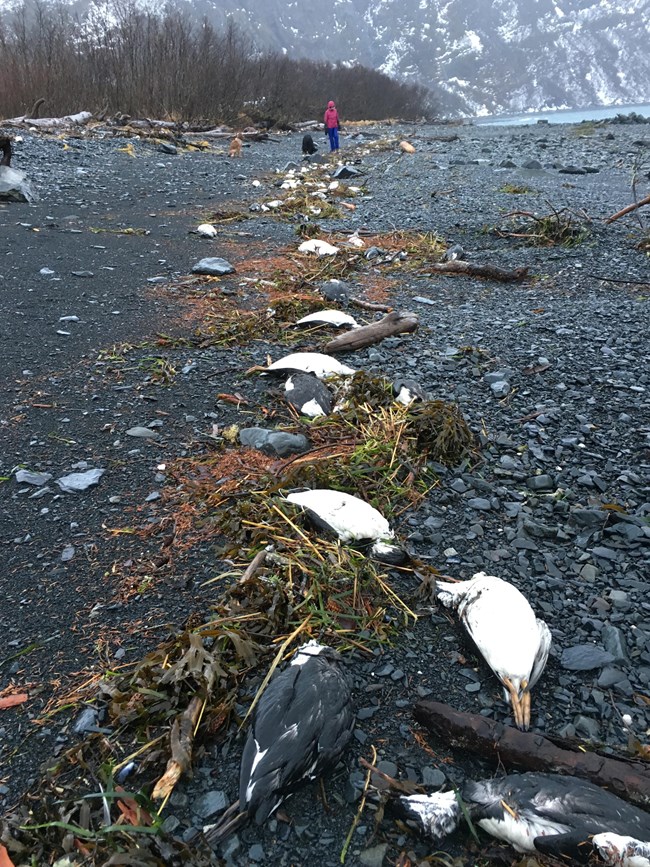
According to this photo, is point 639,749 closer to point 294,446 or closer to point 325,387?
Answer: point 294,446

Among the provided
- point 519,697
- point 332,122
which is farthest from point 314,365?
point 332,122

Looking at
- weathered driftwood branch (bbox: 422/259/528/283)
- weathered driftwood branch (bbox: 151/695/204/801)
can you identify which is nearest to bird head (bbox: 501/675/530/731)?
weathered driftwood branch (bbox: 151/695/204/801)

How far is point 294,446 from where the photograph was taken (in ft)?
8.33

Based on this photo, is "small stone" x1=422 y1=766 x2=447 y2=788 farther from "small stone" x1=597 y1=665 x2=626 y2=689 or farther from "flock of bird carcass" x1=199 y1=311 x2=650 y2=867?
"small stone" x1=597 y1=665 x2=626 y2=689

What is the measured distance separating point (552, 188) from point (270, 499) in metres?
9.31

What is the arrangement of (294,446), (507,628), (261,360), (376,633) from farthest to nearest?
(261,360) < (294,446) < (376,633) < (507,628)

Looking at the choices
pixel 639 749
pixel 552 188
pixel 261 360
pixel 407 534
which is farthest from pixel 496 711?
pixel 552 188

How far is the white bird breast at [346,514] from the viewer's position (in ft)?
6.48

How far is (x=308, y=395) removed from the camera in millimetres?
2879

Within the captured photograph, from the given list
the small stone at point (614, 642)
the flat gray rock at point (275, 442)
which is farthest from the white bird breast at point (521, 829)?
the flat gray rock at point (275, 442)

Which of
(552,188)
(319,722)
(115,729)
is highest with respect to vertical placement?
(552,188)

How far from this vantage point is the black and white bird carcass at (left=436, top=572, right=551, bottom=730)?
1.46 metres

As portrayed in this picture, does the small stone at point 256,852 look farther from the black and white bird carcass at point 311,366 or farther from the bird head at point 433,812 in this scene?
the black and white bird carcass at point 311,366

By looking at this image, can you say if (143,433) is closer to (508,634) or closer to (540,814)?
(508,634)
